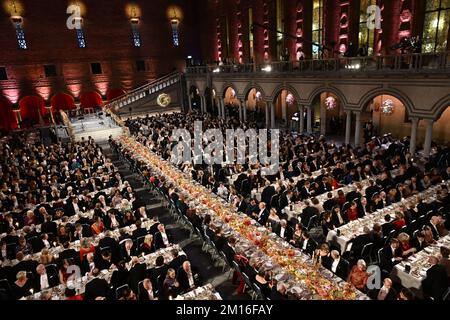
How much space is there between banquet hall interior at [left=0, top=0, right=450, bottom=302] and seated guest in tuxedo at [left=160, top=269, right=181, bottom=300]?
0.05 metres

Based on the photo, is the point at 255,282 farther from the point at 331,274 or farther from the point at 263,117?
Answer: the point at 263,117

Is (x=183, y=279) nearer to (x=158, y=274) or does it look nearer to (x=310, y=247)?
(x=158, y=274)

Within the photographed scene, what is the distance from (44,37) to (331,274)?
124ft

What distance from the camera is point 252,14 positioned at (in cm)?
3195

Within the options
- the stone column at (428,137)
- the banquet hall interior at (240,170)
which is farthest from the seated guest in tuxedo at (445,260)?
the stone column at (428,137)

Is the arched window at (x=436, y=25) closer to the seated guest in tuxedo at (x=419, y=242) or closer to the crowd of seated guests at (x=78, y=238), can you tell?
the seated guest in tuxedo at (x=419, y=242)

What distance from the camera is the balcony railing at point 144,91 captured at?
114 ft

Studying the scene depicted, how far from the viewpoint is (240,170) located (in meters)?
15.0

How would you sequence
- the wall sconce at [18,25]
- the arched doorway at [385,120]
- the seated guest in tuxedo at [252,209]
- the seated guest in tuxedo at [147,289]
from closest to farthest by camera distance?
the seated guest in tuxedo at [147,289] → the seated guest in tuxedo at [252,209] → the arched doorway at [385,120] → the wall sconce at [18,25]

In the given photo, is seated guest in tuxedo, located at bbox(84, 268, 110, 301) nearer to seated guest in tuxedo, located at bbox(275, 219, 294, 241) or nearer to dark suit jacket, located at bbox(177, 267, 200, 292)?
dark suit jacket, located at bbox(177, 267, 200, 292)

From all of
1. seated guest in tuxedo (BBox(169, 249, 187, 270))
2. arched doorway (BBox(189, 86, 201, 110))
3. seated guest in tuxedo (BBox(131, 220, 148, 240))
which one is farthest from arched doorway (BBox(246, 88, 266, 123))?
seated guest in tuxedo (BBox(169, 249, 187, 270))

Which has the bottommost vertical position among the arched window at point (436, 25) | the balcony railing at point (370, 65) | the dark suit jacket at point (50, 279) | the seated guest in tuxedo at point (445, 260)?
the dark suit jacket at point (50, 279)

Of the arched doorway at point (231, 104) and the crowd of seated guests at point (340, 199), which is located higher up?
the arched doorway at point (231, 104)

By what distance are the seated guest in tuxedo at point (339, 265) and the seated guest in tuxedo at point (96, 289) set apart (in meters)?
5.27
